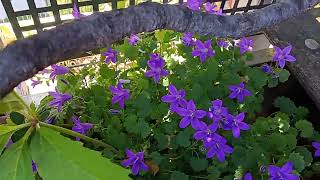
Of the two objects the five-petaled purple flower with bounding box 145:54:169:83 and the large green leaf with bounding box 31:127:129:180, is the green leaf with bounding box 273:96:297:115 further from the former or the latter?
the large green leaf with bounding box 31:127:129:180

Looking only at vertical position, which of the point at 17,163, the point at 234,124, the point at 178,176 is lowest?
the point at 178,176

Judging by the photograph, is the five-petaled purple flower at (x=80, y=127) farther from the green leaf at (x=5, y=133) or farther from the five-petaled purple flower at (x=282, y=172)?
the five-petaled purple flower at (x=282, y=172)

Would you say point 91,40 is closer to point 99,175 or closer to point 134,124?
point 99,175

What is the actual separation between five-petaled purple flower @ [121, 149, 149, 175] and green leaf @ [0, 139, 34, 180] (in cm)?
30

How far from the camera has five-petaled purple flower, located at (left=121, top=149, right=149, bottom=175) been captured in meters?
0.93

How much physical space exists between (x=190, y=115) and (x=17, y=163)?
381 millimetres

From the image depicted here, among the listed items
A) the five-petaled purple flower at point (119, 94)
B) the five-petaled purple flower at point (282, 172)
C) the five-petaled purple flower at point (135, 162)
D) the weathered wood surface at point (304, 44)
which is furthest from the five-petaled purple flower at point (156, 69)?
the weathered wood surface at point (304, 44)

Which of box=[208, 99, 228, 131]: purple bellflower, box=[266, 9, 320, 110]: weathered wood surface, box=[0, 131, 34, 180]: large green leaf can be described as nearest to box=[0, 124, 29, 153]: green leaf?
box=[0, 131, 34, 180]: large green leaf

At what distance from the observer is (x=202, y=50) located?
1.04 metres

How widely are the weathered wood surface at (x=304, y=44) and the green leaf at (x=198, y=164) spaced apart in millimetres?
406

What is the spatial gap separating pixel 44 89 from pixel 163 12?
3.32 ft

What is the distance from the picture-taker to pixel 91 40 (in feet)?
1.63

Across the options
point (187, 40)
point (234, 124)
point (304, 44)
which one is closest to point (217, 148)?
point (234, 124)

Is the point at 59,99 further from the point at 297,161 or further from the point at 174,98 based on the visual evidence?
the point at 297,161
